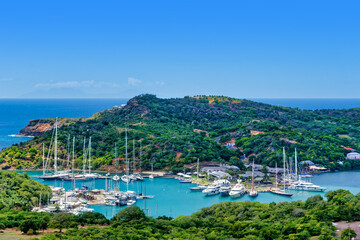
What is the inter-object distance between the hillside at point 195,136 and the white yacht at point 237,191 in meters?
14.6

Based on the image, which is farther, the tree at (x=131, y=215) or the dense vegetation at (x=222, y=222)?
the tree at (x=131, y=215)

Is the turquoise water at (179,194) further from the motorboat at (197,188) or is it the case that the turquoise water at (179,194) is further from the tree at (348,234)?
the tree at (348,234)

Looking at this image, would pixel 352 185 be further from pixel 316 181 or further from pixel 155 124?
pixel 155 124

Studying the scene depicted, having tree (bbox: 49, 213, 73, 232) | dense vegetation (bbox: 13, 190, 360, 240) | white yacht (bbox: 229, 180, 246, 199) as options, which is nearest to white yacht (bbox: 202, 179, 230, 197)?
white yacht (bbox: 229, 180, 246, 199)

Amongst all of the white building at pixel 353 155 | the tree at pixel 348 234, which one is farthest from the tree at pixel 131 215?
the white building at pixel 353 155

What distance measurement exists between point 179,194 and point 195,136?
28156 mm

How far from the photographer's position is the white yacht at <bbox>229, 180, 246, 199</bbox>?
54.9 m

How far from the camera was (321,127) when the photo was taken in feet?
346

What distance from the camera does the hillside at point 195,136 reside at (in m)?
74.6

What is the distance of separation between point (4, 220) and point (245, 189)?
33517mm

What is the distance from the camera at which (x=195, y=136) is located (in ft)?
278

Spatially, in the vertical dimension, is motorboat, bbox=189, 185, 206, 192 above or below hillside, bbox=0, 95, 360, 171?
below

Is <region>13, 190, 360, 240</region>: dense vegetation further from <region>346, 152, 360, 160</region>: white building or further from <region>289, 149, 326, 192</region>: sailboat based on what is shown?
<region>346, 152, 360, 160</region>: white building

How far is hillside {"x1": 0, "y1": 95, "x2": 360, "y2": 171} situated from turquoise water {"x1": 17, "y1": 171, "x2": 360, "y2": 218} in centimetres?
608
